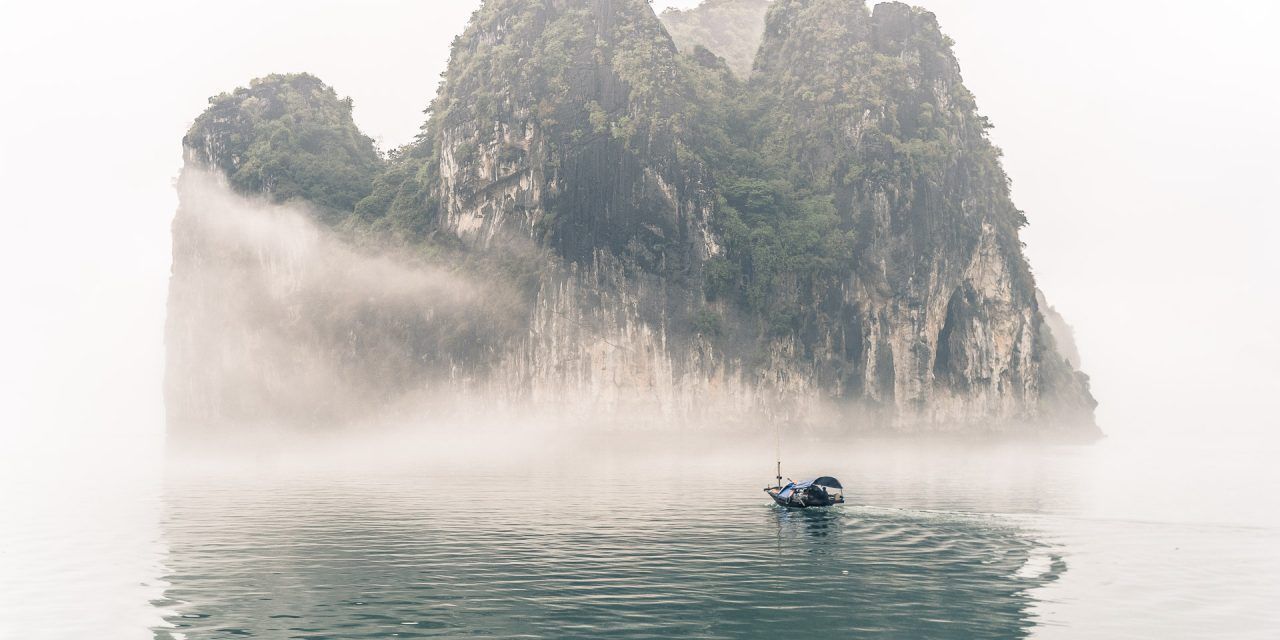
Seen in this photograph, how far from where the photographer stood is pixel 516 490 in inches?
2228

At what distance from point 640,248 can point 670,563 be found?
284 ft

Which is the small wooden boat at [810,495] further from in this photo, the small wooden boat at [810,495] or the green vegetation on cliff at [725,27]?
the green vegetation on cliff at [725,27]

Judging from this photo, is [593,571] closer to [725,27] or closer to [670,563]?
[670,563]

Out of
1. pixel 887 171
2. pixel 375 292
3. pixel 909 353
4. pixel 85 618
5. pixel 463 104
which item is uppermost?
pixel 463 104

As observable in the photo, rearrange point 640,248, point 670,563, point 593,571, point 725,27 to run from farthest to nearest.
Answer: point 725,27 → point 640,248 → point 670,563 → point 593,571

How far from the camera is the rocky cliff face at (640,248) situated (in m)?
116

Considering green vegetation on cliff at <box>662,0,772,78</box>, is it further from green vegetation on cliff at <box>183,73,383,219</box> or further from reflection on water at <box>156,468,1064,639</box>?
reflection on water at <box>156,468,1064,639</box>

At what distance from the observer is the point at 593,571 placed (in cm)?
2980

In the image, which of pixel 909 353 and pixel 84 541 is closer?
pixel 84 541

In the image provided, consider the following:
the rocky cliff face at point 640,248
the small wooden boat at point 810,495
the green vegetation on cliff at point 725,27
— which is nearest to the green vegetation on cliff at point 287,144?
the rocky cliff face at point 640,248

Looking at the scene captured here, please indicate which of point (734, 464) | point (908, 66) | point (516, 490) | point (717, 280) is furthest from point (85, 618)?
point (908, 66)

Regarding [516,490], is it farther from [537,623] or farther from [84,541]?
[537,623]

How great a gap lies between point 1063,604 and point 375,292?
→ 109 meters

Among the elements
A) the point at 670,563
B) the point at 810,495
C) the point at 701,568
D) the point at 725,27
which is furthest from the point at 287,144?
the point at 701,568
